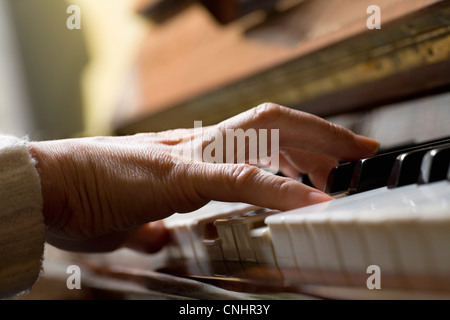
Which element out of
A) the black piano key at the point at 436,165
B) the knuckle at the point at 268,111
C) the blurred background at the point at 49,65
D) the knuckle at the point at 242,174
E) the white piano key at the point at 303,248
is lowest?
the white piano key at the point at 303,248

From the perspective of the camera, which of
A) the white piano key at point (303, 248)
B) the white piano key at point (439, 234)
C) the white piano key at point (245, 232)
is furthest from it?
the white piano key at point (245, 232)

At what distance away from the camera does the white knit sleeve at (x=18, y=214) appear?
599 mm

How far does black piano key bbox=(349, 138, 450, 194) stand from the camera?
0.58m

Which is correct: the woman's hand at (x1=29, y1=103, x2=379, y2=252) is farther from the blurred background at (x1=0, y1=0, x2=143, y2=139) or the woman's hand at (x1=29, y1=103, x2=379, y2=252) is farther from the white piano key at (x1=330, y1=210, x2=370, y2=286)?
the blurred background at (x1=0, y1=0, x2=143, y2=139)

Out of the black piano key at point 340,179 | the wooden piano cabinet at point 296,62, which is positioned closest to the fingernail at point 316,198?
the black piano key at point 340,179

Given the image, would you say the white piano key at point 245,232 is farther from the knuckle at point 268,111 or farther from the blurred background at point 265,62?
the blurred background at point 265,62

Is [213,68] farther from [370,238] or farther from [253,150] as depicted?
[370,238]

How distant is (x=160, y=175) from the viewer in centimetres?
66

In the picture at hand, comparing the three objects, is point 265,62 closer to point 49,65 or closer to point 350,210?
point 350,210

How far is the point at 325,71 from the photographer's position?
929 millimetres

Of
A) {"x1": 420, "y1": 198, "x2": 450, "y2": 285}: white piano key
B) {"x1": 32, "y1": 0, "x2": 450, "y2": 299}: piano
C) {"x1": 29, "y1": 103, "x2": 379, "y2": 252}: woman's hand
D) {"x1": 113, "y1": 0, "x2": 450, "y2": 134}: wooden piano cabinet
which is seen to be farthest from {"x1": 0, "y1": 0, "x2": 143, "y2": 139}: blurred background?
{"x1": 420, "y1": 198, "x2": 450, "y2": 285}: white piano key

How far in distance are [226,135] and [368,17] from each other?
1.08ft

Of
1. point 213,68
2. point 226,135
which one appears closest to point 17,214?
point 226,135
